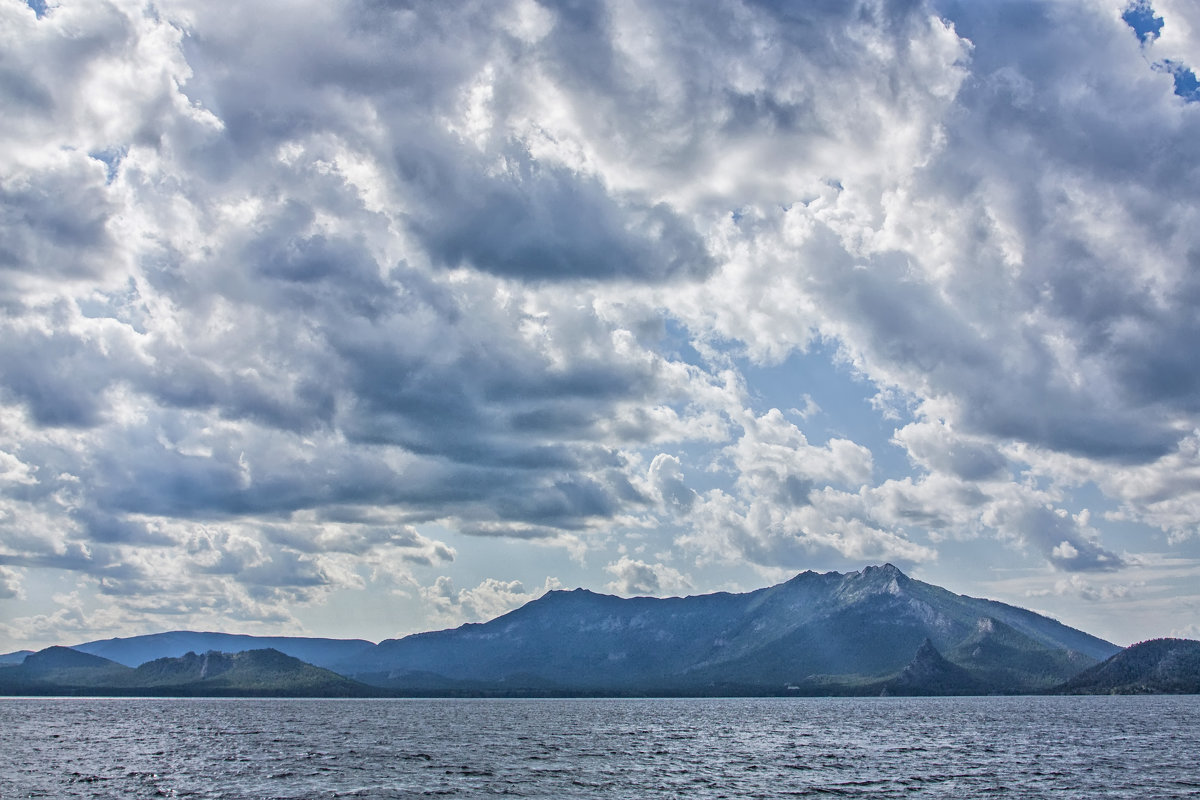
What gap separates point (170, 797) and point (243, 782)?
15.7 m

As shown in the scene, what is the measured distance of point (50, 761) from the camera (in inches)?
6599

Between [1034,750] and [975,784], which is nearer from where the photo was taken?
[975,784]

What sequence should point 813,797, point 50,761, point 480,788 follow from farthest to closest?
point 50,761
point 480,788
point 813,797

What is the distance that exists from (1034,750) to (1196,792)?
7087 centimetres

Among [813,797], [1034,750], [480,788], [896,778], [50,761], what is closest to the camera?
[813,797]

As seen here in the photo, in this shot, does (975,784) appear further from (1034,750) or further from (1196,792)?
(1034,750)

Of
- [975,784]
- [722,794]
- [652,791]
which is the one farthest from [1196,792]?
[652,791]

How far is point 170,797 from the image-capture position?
395ft

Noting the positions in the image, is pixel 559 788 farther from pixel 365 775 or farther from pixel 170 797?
pixel 170 797

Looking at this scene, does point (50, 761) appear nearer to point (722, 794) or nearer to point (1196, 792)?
point (722, 794)

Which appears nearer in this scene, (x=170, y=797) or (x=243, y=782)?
(x=170, y=797)

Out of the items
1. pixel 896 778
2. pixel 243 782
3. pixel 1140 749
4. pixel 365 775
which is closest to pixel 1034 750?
pixel 1140 749

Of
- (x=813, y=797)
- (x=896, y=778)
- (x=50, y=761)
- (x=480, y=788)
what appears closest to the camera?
(x=813, y=797)

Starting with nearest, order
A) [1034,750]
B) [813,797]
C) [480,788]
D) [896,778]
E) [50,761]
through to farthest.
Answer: [813,797]
[480,788]
[896,778]
[50,761]
[1034,750]
